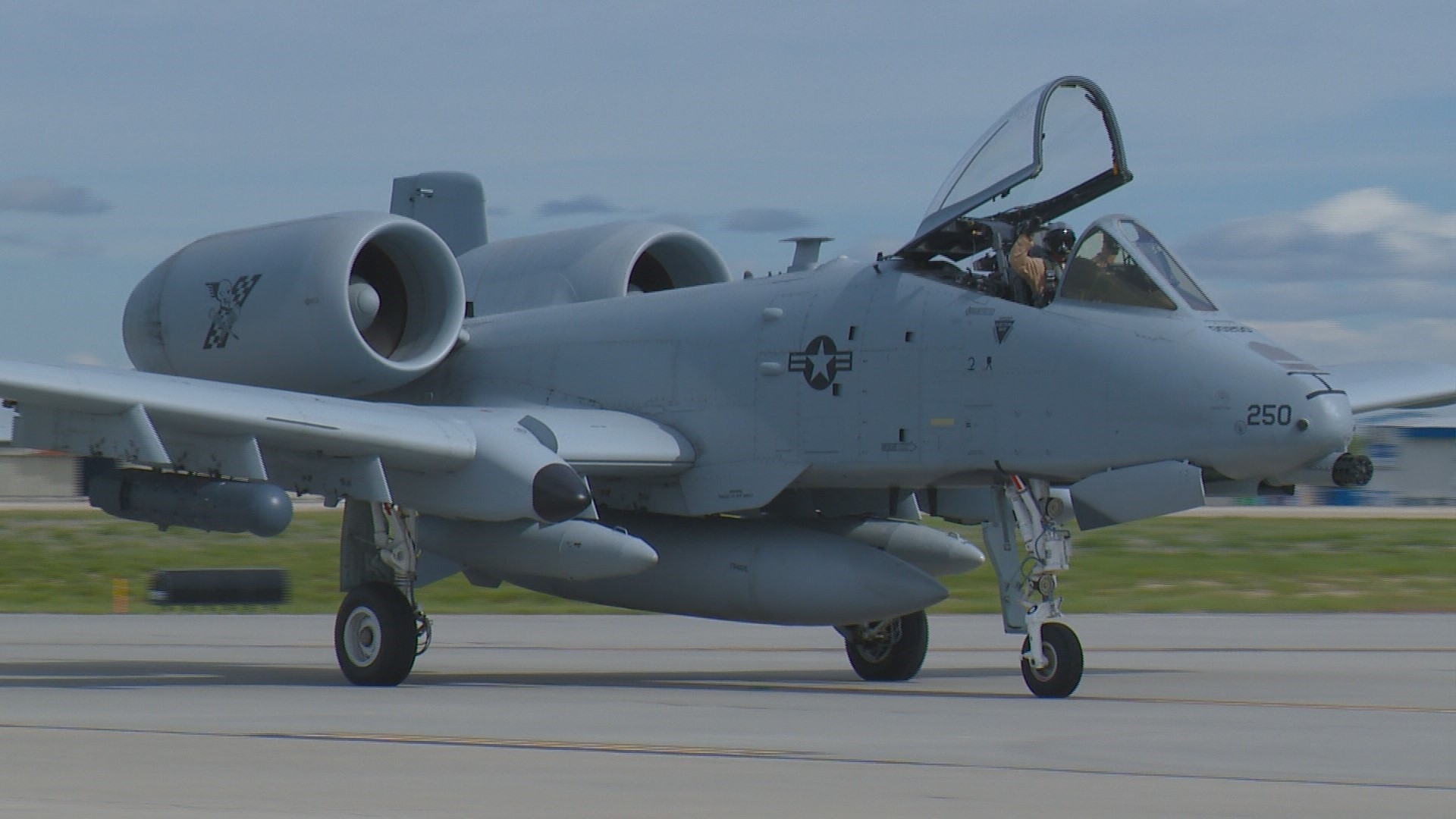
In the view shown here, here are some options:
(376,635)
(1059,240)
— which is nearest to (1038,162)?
(1059,240)

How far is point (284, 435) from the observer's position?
1283cm

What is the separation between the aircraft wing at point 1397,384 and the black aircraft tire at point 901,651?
385cm

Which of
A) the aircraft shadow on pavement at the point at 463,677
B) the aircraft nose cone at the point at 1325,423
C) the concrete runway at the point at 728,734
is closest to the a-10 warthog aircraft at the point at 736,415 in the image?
the aircraft nose cone at the point at 1325,423

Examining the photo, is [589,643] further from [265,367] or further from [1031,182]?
[1031,182]

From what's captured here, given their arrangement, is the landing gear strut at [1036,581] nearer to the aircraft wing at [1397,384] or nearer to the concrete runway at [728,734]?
the concrete runway at [728,734]

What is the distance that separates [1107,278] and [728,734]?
454cm

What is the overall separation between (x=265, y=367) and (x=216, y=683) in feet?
8.50

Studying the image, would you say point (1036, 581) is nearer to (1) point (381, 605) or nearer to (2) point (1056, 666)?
(2) point (1056, 666)

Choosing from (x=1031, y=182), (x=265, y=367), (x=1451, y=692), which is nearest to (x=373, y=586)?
(x=265, y=367)

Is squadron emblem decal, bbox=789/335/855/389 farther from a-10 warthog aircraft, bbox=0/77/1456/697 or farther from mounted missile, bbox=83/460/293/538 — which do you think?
mounted missile, bbox=83/460/293/538

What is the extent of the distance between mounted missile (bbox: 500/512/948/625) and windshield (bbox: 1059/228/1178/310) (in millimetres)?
2195

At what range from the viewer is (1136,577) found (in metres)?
29.1

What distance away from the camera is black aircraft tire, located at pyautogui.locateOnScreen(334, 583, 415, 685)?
1396 centimetres

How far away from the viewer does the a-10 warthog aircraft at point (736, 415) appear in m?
12.5
